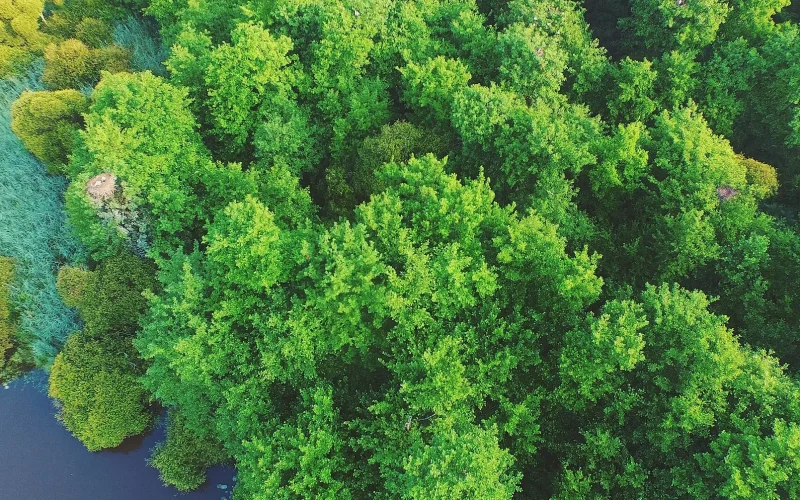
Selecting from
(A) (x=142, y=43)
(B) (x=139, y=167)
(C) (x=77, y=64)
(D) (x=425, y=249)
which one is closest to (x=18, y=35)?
(C) (x=77, y=64)

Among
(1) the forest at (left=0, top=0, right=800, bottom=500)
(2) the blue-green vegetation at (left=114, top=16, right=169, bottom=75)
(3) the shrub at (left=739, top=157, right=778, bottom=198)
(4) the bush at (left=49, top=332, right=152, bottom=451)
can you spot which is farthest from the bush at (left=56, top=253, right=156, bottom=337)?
(3) the shrub at (left=739, top=157, right=778, bottom=198)

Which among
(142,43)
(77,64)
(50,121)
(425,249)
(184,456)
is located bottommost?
(184,456)

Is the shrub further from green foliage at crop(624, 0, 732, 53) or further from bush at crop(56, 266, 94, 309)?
bush at crop(56, 266, 94, 309)

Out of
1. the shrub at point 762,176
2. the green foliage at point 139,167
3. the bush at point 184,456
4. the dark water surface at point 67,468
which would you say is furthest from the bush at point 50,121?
the shrub at point 762,176

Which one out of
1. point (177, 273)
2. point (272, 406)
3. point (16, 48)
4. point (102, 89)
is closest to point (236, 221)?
point (177, 273)

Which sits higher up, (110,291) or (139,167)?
(139,167)

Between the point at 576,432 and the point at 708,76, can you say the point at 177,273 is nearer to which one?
the point at 576,432

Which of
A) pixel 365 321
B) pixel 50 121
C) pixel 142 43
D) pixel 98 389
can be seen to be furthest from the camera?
pixel 142 43

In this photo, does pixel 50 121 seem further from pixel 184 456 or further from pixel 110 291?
pixel 184 456
